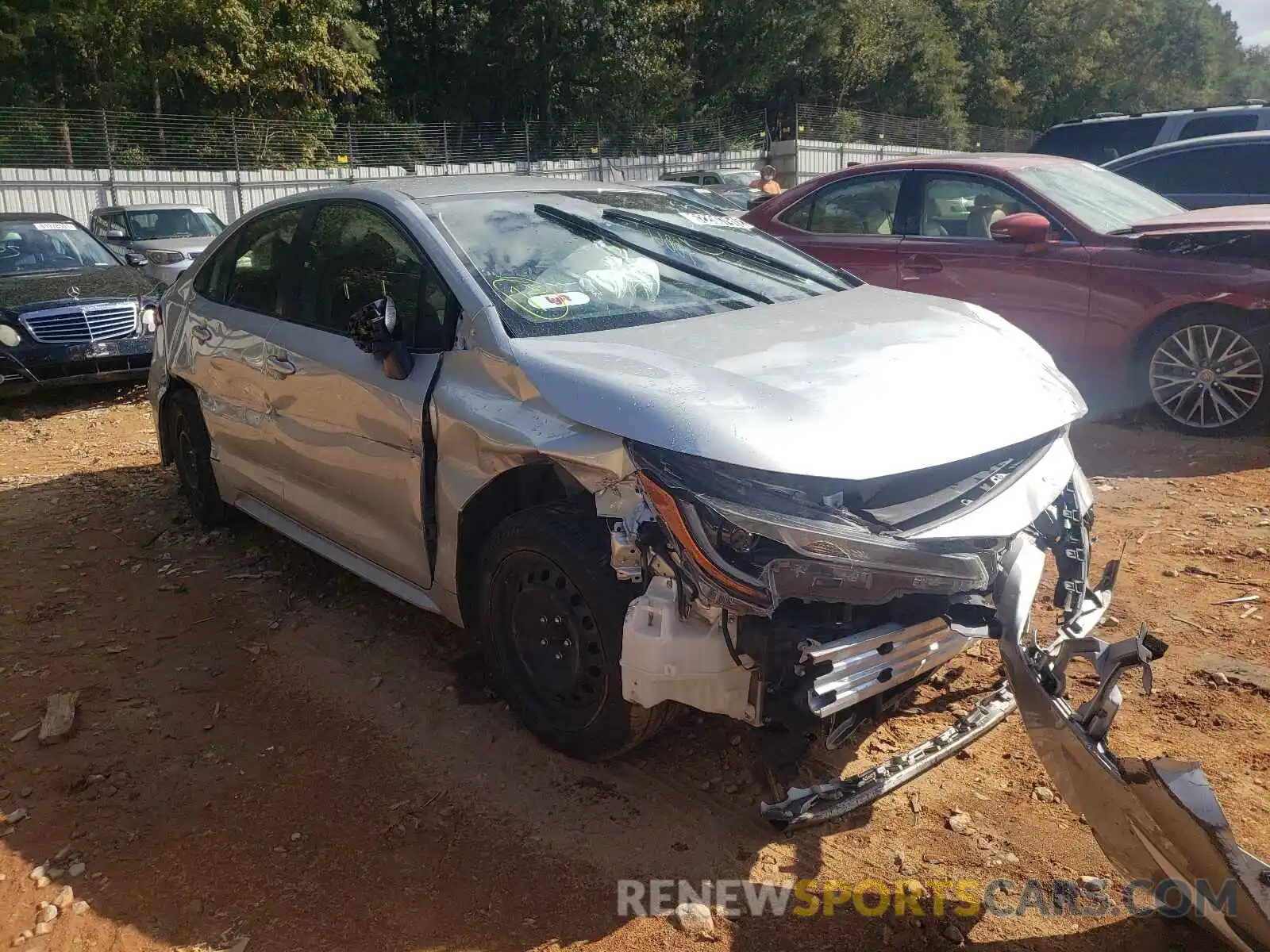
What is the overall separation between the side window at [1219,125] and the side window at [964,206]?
5340 millimetres

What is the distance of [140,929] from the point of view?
2619 millimetres

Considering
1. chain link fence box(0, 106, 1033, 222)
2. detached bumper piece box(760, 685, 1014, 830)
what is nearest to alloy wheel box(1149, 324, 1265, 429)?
detached bumper piece box(760, 685, 1014, 830)

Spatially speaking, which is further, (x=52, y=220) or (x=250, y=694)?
(x=52, y=220)

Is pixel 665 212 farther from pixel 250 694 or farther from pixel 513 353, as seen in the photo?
pixel 250 694

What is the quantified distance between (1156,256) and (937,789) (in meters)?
4.47

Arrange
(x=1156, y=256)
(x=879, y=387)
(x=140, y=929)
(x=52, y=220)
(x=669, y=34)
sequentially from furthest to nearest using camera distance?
(x=669, y=34) → (x=52, y=220) → (x=1156, y=256) → (x=879, y=387) → (x=140, y=929)

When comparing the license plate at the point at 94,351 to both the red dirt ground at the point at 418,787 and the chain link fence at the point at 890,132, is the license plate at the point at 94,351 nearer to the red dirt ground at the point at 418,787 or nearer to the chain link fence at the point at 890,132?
the red dirt ground at the point at 418,787

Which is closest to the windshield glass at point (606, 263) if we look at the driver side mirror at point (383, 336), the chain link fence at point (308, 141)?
the driver side mirror at point (383, 336)

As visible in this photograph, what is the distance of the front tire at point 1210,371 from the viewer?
5.93 metres

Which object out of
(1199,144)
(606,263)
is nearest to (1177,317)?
(1199,144)

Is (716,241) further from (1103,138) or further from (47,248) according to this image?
(1103,138)

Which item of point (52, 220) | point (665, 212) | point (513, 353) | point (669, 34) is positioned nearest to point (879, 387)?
point (513, 353)

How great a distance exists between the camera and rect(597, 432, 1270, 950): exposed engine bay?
2.41 metres

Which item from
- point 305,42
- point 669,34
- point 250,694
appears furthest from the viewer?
point 669,34
